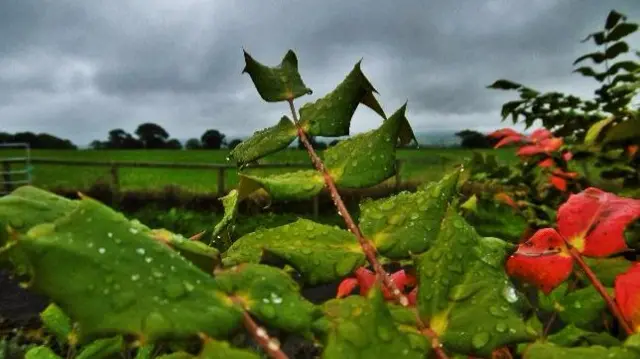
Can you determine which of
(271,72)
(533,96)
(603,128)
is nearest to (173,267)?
(271,72)

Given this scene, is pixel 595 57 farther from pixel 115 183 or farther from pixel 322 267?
pixel 115 183

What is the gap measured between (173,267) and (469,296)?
168mm

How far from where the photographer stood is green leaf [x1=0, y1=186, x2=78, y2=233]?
324mm

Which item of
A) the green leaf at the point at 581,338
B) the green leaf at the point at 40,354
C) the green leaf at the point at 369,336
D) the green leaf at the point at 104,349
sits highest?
the green leaf at the point at 369,336

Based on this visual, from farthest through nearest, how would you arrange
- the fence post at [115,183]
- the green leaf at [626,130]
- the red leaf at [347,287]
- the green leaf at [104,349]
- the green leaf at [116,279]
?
1. the fence post at [115,183]
2. the green leaf at [626,130]
3. the red leaf at [347,287]
4. the green leaf at [104,349]
5. the green leaf at [116,279]

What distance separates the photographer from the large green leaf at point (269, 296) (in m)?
0.34

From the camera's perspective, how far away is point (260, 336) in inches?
13.0

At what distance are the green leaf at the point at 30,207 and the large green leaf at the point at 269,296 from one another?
8 centimetres

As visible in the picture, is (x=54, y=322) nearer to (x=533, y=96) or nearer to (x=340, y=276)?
(x=340, y=276)

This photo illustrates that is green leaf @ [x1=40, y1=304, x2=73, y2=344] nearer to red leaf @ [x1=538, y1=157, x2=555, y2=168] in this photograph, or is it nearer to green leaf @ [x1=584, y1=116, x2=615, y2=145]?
green leaf @ [x1=584, y1=116, x2=615, y2=145]

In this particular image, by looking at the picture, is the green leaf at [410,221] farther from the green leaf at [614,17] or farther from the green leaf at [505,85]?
the green leaf at [614,17]

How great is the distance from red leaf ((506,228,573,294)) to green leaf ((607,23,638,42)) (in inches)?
89.6

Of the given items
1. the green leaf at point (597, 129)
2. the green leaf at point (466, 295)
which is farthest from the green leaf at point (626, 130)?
the green leaf at point (466, 295)

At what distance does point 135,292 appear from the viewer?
12.2 inches
